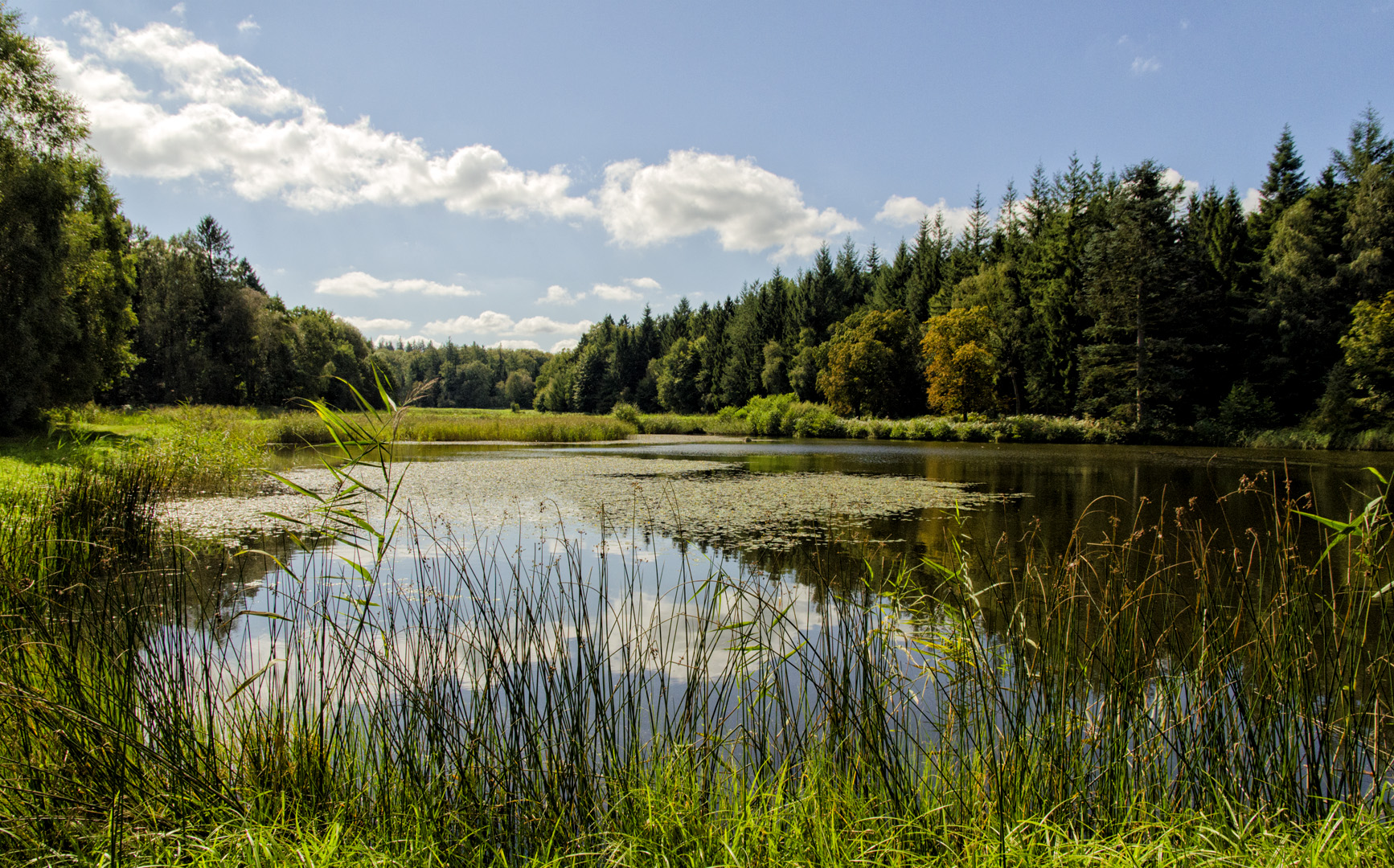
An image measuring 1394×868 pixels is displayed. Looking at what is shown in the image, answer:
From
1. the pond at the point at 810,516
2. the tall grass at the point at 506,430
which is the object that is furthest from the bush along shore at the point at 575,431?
the pond at the point at 810,516

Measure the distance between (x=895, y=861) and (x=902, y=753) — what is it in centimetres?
92

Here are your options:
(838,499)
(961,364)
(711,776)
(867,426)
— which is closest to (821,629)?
(711,776)

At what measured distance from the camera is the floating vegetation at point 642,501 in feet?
22.3

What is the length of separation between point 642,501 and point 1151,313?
2649cm

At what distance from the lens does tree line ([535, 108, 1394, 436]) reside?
Result: 22828 millimetres

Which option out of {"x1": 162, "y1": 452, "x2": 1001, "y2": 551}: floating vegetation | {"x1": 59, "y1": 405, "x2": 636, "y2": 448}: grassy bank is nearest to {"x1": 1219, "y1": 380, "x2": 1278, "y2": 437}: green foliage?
{"x1": 162, "y1": 452, "x2": 1001, "y2": 551}: floating vegetation

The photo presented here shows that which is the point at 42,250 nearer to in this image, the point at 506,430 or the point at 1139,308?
the point at 506,430

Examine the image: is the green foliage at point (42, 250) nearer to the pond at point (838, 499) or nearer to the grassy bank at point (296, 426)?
the grassy bank at point (296, 426)

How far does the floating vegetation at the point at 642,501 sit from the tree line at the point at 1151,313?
748 inches

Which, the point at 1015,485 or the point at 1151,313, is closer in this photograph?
the point at 1015,485

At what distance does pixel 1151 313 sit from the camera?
25766 millimetres

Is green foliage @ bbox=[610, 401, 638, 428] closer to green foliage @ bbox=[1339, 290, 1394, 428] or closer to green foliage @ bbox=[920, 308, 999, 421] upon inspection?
green foliage @ bbox=[920, 308, 999, 421]

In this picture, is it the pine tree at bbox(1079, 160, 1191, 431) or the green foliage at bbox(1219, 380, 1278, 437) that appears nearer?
the green foliage at bbox(1219, 380, 1278, 437)

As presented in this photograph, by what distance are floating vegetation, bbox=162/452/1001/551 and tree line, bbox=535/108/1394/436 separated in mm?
19004
